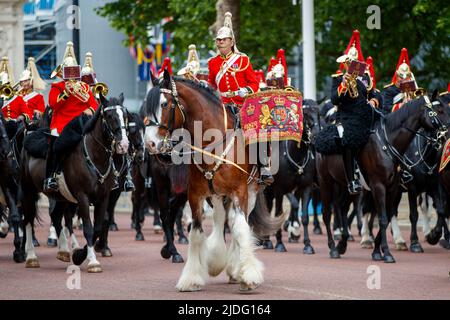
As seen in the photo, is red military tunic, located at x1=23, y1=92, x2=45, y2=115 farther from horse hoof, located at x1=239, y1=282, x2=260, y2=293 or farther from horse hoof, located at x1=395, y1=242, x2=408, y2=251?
horse hoof, located at x1=239, y1=282, x2=260, y2=293

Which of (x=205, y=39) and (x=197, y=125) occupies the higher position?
(x=205, y=39)

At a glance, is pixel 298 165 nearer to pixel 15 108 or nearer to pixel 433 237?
pixel 433 237

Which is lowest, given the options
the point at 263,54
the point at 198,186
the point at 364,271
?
the point at 364,271

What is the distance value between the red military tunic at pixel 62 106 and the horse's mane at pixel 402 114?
4.59 m

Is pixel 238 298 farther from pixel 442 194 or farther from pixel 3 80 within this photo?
pixel 3 80

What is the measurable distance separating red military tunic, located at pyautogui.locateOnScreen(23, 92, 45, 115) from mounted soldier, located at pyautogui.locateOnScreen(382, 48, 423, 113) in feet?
19.5

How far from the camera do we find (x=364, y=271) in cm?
1445

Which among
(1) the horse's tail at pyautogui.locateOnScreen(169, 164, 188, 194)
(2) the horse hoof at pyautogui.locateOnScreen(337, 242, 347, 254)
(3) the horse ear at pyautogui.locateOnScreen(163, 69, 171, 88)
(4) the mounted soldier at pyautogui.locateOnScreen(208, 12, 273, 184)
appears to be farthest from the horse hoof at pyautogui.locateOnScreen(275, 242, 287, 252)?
(3) the horse ear at pyautogui.locateOnScreen(163, 69, 171, 88)

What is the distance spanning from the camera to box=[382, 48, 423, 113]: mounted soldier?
1884cm

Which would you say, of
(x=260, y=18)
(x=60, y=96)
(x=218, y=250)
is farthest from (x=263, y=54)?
(x=218, y=250)

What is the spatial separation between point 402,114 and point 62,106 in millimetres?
5063

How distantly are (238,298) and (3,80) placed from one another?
974 cm

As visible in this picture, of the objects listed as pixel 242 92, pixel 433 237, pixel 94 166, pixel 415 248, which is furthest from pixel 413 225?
pixel 242 92

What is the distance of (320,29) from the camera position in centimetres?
3259
